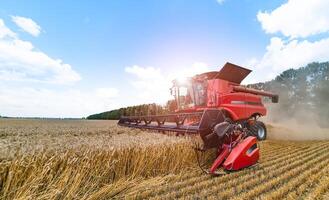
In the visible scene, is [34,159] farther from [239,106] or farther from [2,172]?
[239,106]

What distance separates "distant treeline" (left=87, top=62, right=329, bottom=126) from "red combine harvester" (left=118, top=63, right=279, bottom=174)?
52.1ft

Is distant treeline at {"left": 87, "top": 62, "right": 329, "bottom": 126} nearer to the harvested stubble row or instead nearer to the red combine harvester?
the red combine harvester

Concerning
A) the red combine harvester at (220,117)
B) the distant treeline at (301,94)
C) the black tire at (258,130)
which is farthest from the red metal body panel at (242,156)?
the distant treeline at (301,94)

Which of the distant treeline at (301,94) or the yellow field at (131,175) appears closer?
the yellow field at (131,175)

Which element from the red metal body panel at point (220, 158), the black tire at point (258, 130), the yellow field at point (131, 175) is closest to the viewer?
the yellow field at point (131, 175)

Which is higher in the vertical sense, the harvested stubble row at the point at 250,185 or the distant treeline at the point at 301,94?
the distant treeline at the point at 301,94

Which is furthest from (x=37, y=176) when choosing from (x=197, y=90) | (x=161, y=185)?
(x=197, y=90)

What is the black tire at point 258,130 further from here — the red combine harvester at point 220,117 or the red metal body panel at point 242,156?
the red metal body panel at point 242,156

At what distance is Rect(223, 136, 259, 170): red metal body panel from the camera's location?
4.02 meters

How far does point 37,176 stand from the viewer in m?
2.37

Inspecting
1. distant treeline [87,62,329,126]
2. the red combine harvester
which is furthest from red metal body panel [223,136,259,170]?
distant treeline [87,62,329,126]

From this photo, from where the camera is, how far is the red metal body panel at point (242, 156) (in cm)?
402

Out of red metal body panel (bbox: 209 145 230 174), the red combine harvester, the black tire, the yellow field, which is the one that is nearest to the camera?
the yellow field

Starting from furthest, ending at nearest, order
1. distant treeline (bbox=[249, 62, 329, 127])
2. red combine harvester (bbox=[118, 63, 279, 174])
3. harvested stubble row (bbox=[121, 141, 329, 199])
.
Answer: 1. distant treeline (bbox=[249, 62, 329, 127])
2. red combine harvester (bbox=[118, 63, 279, 174])
3. harvested stubble row (bbox=[121, 141, 329, 199])
